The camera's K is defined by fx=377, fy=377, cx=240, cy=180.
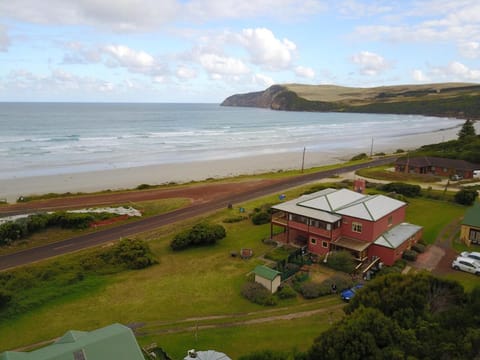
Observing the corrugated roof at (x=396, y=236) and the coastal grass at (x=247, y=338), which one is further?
the corrugated roof at (x=396, y=236)

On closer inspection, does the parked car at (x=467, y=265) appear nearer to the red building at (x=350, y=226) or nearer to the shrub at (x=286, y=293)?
the red building at (x=350, y=226)

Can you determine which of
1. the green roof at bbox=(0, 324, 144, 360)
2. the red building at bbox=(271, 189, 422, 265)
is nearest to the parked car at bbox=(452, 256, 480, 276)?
the red building at bbox=(271, 189, 422, 265)

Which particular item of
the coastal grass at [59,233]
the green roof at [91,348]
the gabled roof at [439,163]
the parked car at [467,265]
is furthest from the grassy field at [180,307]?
the gabled roof at [439,163]

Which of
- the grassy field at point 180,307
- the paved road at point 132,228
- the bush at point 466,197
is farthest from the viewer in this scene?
the bush at point 466,197

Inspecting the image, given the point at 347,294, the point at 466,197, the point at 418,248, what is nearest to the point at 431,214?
the point at 466,197

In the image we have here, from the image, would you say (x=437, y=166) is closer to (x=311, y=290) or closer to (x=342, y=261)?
(x=342, y=261)

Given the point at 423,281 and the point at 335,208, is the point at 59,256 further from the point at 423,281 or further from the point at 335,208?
the point at 423,281
